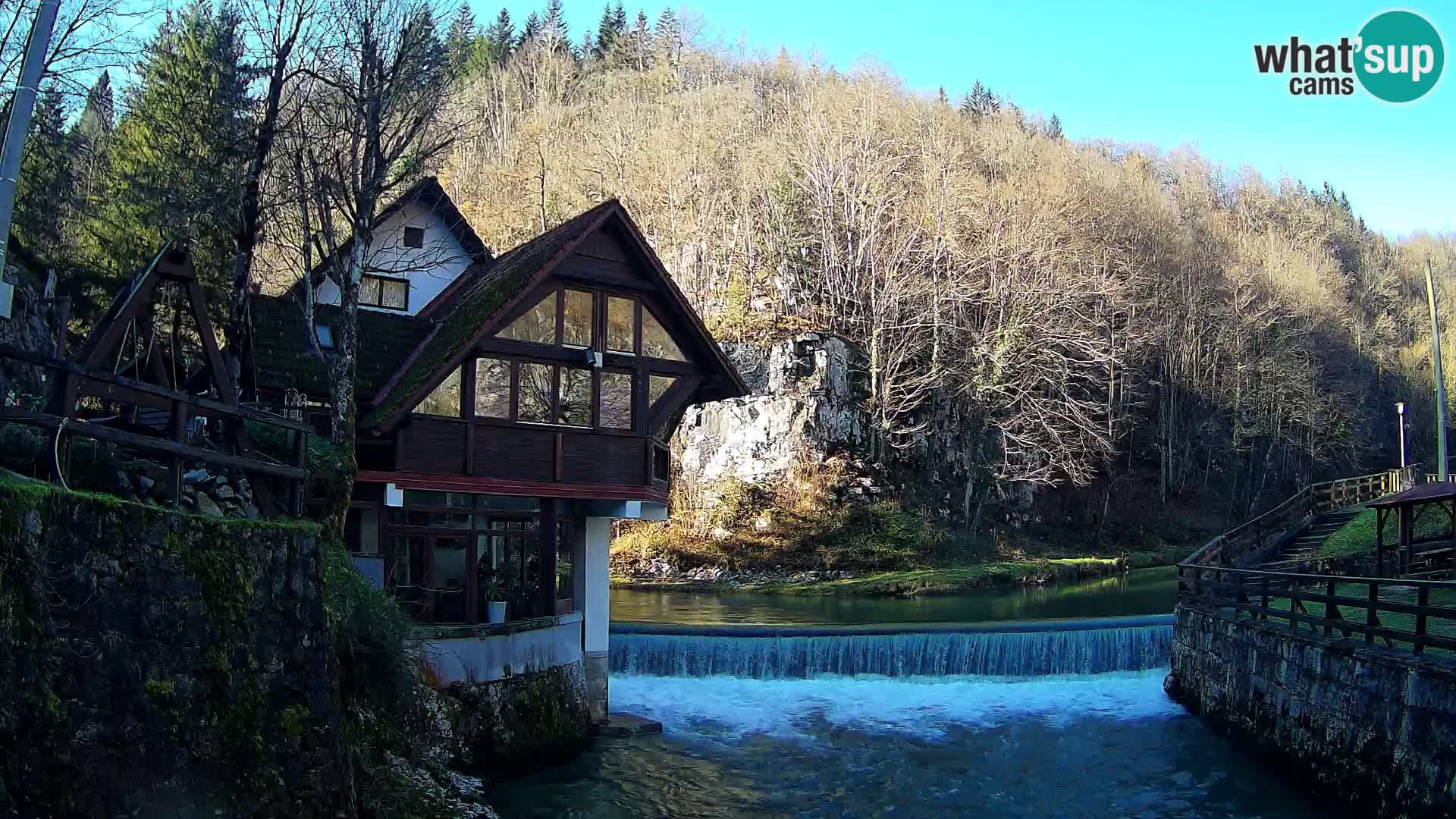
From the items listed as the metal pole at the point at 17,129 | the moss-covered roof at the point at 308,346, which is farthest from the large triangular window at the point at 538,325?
the metal pole at the point at 17,129

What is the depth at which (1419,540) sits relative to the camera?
2836cm

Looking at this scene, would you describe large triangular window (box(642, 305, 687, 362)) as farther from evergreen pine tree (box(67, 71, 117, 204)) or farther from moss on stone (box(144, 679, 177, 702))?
moss on stone (box(144, 679, 177, 702))

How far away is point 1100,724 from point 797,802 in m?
7.61

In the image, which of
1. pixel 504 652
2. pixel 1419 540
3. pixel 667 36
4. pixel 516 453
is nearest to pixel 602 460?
pixel 516 453

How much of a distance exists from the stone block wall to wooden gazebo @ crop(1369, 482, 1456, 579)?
4.64 m

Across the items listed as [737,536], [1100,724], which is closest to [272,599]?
[1100,724]

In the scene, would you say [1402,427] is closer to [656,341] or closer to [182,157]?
[656,341]

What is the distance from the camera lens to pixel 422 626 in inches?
687

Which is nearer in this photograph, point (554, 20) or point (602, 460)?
point (602, 460)

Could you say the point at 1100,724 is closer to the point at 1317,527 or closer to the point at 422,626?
the point at 422,626

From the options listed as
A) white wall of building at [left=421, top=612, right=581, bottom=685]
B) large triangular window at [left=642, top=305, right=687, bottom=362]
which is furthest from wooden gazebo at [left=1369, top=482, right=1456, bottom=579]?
white wall of building at [left=421, top=612, right=581, bottom=685]

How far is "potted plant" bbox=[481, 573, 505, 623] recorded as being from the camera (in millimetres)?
19734

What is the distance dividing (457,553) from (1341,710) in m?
13.6

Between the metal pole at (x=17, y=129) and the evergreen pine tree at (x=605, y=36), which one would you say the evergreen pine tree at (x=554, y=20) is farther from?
the metal pole at (x=17, y=129)
